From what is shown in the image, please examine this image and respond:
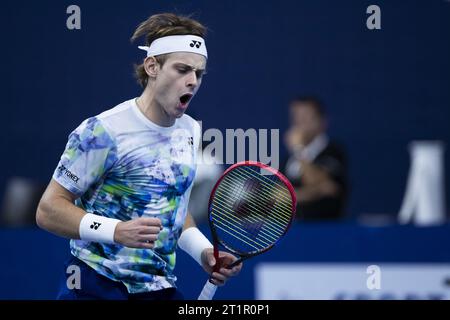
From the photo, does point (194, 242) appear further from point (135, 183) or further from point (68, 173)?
point (68, 173)

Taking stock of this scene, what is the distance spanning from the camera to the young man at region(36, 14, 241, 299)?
12.6 feet

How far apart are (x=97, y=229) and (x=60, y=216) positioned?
0.15 m

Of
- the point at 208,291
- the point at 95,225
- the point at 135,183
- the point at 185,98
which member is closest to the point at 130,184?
the point at 135,183

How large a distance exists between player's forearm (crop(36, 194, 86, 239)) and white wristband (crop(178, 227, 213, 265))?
0.56 metres

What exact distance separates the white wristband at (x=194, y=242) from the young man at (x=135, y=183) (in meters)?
0.07

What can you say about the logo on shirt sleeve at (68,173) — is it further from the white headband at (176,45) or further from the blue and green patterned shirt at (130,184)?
the white headband at (176,45)

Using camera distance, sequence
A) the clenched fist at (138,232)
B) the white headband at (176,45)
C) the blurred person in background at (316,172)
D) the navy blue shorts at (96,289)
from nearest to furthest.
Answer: the clenched fist at (138,232), the navy blue shorts at (96,289), the white headband at (176,45), the blurred person in background at (316,172)

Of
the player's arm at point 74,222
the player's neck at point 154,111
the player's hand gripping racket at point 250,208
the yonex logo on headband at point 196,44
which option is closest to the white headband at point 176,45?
the yonex logo on headband at point 196,44

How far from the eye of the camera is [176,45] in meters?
4.06

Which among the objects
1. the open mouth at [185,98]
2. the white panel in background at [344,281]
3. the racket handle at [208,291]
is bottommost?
the white panel in background at [344,281]

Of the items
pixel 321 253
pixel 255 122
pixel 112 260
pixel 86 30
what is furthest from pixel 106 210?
pixel 255 122

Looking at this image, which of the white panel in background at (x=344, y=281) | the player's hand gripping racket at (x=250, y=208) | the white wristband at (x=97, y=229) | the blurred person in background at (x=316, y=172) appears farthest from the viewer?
the blurred person in background at (x=316, y=172)

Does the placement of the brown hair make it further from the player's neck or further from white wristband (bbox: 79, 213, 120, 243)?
white wristband (bbox: 79, 213, 120, 243)

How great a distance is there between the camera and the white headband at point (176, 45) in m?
4.06
